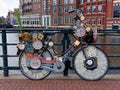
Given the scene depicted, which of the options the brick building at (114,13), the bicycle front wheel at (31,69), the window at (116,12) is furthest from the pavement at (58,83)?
the window at (116,12)

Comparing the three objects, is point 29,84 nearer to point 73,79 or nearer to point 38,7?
point 73,79

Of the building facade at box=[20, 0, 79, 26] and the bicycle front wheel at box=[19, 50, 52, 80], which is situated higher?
the building facade at box=[20, 0, 79, 26]

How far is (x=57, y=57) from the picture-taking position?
16.3ft

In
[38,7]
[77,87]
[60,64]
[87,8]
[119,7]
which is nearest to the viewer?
[77,87]

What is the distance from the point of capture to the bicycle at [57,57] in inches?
193

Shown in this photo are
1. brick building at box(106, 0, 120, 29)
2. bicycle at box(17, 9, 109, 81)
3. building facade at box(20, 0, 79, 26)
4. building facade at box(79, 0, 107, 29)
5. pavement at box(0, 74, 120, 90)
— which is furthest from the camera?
building facade at box(20, 0, 79, 26)

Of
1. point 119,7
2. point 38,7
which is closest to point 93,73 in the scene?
point 119,7

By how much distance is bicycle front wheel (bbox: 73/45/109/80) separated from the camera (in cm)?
497

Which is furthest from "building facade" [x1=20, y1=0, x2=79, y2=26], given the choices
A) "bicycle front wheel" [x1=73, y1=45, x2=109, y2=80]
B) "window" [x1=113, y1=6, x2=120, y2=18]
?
"bicycle front wheel" [x1=73, y1=45, x2=109, y2=80]

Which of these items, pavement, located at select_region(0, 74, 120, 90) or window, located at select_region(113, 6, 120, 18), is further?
window, located at select_region(113, 6, 120, 18)

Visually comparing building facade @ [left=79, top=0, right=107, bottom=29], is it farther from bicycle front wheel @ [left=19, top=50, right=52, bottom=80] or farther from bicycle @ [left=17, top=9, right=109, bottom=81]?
bicycle front wheel @ [left=19, top=50, right=52, bottom=80]

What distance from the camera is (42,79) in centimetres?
507

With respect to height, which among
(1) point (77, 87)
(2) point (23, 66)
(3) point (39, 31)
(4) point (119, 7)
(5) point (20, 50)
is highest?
(4) point (119, 7)

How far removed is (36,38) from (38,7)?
78.2m
